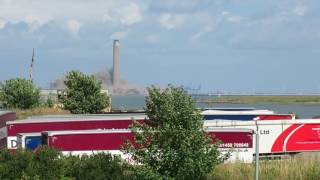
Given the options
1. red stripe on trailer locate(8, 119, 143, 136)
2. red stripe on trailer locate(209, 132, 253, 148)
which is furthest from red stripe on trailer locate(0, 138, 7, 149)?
red stripe on trailer locate(209, 132, 253, 148)

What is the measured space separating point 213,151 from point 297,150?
1760 centimetres

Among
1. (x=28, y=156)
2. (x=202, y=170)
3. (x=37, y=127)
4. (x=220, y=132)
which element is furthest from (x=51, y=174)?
(x=37, y=127)

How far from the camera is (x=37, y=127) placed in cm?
2703

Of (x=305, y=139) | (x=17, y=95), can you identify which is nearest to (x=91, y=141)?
(x=305, y=139)

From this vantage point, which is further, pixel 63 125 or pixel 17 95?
pixel 17 95

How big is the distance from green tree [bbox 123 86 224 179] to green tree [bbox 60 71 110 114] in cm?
3586

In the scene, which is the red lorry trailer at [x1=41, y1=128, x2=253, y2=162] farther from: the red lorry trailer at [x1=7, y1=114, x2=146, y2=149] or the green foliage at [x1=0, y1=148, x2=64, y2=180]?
the green foliage at [x1=0, y1=148, x2=64, y2=180]

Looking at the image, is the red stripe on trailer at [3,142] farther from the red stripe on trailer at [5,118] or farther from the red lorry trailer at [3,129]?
the red stripe on trailer at [5,118]

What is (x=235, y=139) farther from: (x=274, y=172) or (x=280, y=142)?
(x=274, y=172)

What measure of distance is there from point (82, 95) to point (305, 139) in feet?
77.9

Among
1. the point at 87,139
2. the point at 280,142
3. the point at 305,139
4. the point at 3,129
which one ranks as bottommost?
the point at 280,142

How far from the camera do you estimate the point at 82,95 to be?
49969mm

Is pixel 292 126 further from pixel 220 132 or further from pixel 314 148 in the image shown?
pixel 220 132

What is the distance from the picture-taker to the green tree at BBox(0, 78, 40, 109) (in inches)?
2346
